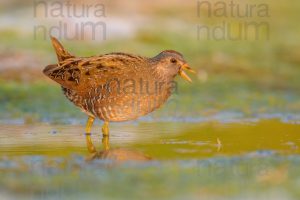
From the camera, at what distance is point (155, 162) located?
909 centimetres

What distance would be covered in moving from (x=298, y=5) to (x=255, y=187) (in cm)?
1761

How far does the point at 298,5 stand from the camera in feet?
81.4

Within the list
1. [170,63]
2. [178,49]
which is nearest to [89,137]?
[170,63]

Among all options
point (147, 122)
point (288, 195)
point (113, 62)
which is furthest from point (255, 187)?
point (147, 122)

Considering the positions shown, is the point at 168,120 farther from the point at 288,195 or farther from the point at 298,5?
the point at 298,5

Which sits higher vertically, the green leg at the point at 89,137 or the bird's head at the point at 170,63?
the bird's head at the point at 170,63

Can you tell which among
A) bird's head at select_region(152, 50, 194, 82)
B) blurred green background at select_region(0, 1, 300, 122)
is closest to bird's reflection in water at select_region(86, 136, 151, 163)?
bird's head at select_region(152, 50, 194, 82)

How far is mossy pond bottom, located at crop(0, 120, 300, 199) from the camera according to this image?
7758mm

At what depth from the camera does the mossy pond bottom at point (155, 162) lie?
25.5ft

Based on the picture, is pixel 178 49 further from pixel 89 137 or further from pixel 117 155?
pixel 117 155

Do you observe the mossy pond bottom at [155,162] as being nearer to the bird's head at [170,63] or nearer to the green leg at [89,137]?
the green leg at [89,137]

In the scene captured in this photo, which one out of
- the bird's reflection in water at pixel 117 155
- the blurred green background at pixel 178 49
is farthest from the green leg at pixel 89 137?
the blurred green background at pixel 178 49

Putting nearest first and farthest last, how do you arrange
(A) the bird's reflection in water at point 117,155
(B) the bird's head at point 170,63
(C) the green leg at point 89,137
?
(A) the bird's reflection in water at point 117,155, (C) the green leg at point 89,137, (B) the bird's head at point 170,63

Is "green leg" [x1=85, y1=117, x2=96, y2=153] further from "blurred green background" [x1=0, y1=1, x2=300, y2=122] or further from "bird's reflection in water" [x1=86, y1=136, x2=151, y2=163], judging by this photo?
"blurred green background" [x1=0, y1=1, x2=300, y2=122]
